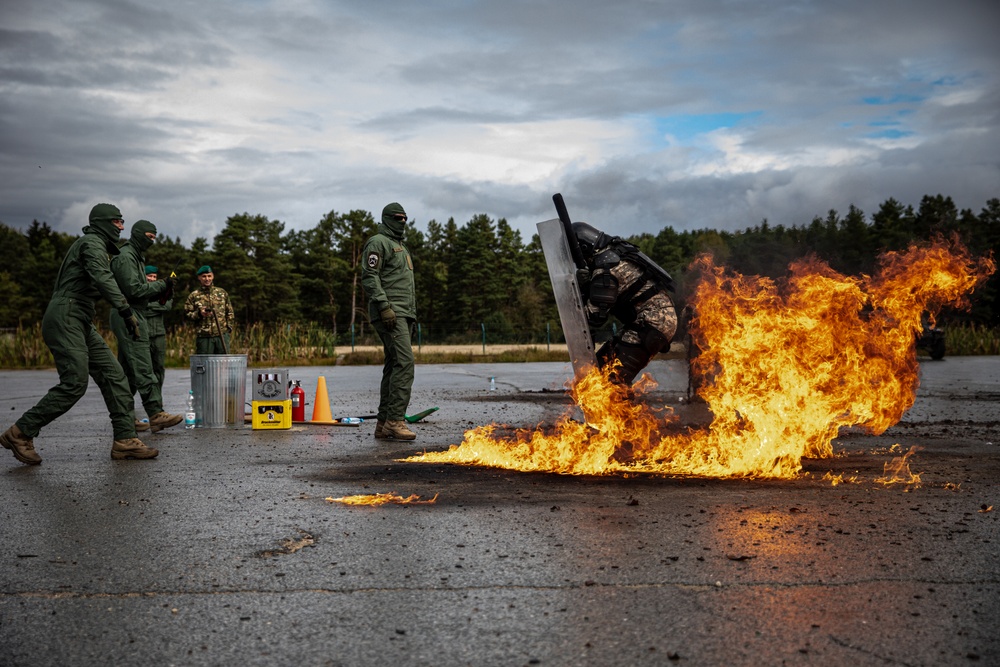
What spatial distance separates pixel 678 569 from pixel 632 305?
4609 mm

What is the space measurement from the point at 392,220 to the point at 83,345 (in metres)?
3.45

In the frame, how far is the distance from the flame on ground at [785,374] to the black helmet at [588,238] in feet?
4.14

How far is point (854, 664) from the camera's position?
3.11 m

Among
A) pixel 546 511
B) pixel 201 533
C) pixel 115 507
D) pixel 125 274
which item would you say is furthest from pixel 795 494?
pixel 125 274

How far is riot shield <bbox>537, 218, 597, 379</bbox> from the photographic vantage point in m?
8.36

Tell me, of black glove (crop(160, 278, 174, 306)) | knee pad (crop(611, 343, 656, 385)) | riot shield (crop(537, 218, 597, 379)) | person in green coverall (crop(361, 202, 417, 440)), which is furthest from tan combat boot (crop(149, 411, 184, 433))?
knee pad (crop(611, 343, 656, 385))

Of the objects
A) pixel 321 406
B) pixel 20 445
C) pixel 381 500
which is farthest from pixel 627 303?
pixel 20 445

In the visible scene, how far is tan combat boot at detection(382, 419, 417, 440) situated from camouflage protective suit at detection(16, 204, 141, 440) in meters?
2.52

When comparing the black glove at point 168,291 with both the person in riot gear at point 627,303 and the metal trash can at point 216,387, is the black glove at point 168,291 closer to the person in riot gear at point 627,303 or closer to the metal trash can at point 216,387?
the metal trash can at point 216,387

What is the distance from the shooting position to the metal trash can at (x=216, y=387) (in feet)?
34.7

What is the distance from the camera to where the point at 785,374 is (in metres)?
7.34

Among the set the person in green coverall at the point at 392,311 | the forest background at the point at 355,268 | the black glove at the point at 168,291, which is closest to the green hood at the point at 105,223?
the black glove at the point at 168,291

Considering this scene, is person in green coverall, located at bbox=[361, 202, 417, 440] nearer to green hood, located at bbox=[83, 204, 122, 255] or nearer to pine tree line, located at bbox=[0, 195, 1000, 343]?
green hood, located at bbox=[83, 204, 122, 255]

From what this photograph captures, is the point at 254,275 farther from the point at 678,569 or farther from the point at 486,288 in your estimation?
the point at 678,569
